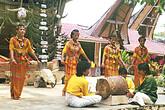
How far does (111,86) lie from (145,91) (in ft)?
2.82

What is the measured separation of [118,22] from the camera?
19.4 m

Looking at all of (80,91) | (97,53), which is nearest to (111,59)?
(80,91)

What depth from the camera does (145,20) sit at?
2475 cm

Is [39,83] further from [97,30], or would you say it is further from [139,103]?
[97,30]

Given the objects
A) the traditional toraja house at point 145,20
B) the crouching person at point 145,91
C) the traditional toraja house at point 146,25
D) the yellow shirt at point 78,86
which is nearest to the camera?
the yellow shirt at point 78,86

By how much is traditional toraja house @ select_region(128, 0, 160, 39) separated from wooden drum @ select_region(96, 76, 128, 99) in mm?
19369

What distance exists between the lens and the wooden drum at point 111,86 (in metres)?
5.48

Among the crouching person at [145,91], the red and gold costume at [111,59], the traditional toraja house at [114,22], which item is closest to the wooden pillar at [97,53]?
the traditional toraja house at [114,22]

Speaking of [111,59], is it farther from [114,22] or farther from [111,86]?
[114,22]

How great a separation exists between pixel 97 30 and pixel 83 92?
14.1 m

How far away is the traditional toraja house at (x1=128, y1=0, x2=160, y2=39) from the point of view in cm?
2398

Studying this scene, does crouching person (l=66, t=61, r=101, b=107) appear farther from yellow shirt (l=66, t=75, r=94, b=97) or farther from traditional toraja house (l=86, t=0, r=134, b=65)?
traditional toraja house (l=86, t=0, r=134, b=65)

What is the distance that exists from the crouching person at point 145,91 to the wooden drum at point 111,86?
222mm

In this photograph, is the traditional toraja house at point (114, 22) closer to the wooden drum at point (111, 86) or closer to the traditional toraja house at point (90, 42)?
the traditional toraja house at point (90, 42)
